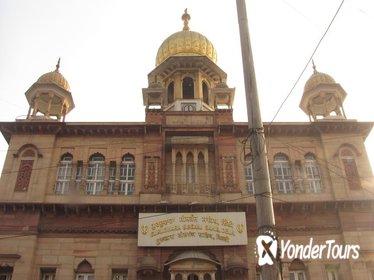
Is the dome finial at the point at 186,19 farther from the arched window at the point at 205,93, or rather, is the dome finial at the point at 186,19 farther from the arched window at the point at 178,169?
the arched window at the point at 178,169

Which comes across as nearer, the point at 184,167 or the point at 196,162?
the point at 184,167

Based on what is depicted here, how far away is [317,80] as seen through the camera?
23.0 metres

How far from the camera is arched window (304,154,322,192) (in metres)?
20.0

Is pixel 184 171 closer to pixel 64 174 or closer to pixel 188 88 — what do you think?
pixel 64 174

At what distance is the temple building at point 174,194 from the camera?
57.9ft

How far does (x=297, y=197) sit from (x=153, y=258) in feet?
23.6

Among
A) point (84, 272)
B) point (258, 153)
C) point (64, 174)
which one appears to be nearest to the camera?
point (258, 153)

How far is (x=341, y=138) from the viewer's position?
828 inches

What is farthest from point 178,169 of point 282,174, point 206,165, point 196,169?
point 282,174

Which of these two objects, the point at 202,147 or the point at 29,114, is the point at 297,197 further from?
the point at 29,114

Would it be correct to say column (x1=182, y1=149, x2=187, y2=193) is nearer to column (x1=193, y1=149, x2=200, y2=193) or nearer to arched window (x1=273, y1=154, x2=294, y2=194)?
column (x1=193, y1=149, x2=200, y2=193)

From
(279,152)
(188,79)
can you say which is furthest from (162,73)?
(279,152)

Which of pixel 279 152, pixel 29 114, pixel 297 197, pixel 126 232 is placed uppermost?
pixel 29 114

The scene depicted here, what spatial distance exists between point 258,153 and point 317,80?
17.0 meters
